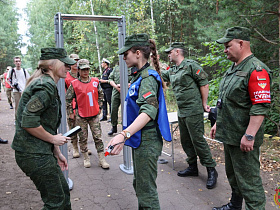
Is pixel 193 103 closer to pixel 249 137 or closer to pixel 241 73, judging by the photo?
pixel 241 73

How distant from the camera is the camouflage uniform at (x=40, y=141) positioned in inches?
75.1

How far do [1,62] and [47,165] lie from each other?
35.9 m

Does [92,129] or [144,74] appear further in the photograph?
[92,129]

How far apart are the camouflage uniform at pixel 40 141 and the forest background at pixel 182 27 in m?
4.86

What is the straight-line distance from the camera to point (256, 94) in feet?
7.51

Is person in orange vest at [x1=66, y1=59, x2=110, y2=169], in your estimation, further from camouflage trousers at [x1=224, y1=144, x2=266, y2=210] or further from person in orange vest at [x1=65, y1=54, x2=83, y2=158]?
camouflage trousers at [x1=224, y1=144, x2=266, y2=210]

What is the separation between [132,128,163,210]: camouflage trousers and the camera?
6.98ft

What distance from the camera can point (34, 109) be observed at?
6.20 feet

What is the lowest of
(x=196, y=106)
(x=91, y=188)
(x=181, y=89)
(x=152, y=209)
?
(x=91, y=188)

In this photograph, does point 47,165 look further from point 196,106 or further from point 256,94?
point 196,106

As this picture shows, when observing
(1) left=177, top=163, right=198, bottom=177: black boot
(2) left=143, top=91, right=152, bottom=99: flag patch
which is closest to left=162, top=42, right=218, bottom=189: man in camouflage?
(1) left=177, top=163, right=198, bottom=177: black boot

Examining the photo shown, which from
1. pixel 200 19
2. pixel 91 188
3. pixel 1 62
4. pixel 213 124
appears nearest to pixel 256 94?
pixel 213 124

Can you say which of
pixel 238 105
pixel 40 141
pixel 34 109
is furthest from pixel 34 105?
pixel 238 105

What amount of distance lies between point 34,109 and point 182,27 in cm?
1505
